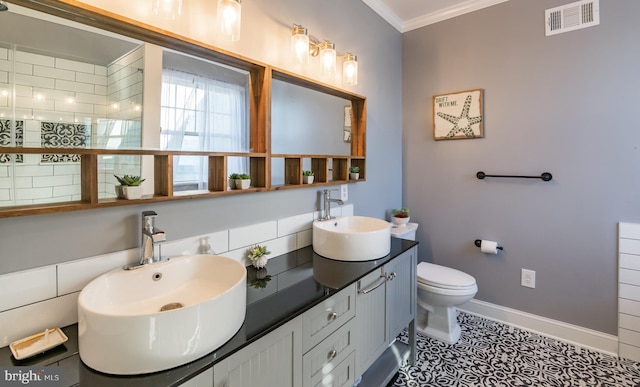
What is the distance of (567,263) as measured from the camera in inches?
82.4

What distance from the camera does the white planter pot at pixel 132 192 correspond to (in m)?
1.01

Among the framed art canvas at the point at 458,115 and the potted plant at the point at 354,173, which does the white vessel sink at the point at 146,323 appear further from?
the framed art canvas at the point at 458,115

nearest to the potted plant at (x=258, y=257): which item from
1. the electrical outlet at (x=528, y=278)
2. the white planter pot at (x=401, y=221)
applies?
the white planter pot at (x=401, y=221)

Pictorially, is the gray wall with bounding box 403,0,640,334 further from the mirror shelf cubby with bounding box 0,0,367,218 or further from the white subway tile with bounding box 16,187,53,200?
the white subway tile with bounding box 16,187,53,200

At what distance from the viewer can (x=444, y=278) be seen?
210cm

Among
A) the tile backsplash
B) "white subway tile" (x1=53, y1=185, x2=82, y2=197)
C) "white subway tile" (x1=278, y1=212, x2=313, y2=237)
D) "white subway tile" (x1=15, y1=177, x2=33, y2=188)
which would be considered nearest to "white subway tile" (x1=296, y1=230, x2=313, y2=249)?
"white subway tile" (x1=278, y1=212, x2=313, y2=237)

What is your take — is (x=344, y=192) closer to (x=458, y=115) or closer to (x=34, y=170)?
(x=458, y=115)

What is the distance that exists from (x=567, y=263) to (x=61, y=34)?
290 centimetres

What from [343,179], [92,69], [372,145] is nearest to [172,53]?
[92,69]

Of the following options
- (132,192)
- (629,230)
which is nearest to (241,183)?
(132,192)

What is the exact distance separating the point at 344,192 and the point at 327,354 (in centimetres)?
107

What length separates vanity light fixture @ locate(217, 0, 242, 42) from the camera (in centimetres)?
125

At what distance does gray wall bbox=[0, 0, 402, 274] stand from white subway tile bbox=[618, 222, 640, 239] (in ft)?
4.73

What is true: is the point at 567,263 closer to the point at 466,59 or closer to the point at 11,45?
the point at 466,59
